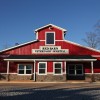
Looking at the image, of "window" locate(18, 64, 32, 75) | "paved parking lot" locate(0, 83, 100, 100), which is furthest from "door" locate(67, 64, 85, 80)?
"paved parking lot" locate(0, 83, 100, 100)

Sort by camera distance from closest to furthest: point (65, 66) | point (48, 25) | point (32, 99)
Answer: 1. point (32, 99)
2. point (65, 66)
3. point (48, 25)

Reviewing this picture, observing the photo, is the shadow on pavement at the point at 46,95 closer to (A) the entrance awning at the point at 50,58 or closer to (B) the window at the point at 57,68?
(A) the entrance awning at the point at 50,58

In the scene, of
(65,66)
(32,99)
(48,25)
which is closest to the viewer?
(32,99)

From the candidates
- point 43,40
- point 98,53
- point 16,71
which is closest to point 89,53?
point 98,53

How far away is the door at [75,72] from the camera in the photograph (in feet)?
124

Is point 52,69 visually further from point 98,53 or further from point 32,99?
point 32,99

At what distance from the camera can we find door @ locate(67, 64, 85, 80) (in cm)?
3769

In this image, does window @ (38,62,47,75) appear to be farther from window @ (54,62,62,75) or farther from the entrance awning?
window @ (54,62,62,75)

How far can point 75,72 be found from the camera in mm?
38000

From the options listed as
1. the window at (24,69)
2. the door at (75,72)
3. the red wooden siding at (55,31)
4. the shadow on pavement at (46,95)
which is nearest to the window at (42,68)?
the window at (24,69)

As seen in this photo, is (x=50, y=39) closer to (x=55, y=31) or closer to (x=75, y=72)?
(x=55, y=31)

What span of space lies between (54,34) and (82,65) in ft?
18.6

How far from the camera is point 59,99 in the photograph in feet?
52.7

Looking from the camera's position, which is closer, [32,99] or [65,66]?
[32,99]
